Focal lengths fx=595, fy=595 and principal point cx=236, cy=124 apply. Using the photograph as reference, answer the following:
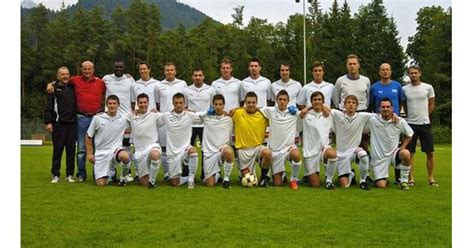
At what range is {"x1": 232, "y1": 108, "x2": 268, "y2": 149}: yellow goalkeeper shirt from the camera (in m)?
9.56

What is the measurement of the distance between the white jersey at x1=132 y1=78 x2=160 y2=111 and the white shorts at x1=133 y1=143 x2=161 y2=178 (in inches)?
39.9

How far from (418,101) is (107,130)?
16.7ft

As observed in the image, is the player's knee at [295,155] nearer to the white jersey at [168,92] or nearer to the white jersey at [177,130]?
the white jersey at [177,130]

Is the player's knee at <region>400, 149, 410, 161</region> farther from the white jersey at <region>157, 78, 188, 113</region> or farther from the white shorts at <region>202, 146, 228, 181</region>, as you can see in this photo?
the white jersey at <region>157, 78, 188, 113</region>

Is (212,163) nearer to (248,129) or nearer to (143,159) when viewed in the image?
(248,129)

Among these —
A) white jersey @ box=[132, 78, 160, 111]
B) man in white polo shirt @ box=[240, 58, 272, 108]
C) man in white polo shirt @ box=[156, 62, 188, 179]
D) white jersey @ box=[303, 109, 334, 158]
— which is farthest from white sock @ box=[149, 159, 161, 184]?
white jersey @ box=[303, 109, 334, 158]

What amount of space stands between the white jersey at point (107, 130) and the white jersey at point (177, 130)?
0.76 m

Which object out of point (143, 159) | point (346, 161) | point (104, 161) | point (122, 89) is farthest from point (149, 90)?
point (346, 161)

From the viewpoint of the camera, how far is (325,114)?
9531 mm

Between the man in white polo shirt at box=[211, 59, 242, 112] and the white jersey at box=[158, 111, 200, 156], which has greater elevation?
the man in white polo shirt at box=[211, 59, 242, 112]

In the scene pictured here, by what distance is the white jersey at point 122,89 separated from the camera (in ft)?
34.2

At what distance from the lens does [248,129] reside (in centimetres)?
957

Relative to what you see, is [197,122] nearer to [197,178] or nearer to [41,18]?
[197,178]

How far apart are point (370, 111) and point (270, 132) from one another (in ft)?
5.93
